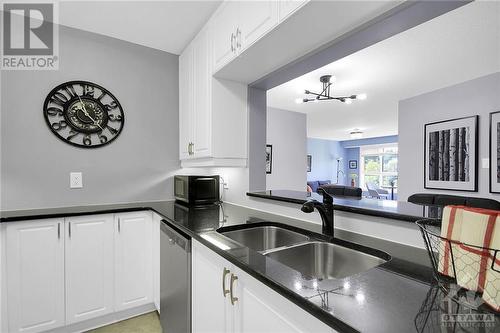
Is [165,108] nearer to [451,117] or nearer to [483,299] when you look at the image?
[483,299]

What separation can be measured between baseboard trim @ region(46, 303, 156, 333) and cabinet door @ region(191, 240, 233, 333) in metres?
1.01

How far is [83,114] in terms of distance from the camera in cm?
209

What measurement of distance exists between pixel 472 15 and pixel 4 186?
12.7ft

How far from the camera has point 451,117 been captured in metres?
3.38

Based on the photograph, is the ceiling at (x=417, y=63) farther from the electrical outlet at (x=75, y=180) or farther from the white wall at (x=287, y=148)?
the electrical outlet at (x=75, y=180)

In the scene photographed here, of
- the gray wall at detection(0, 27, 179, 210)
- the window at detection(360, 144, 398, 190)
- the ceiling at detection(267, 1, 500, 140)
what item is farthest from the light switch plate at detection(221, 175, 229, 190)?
the window at detection(360, 144, 398, 190)

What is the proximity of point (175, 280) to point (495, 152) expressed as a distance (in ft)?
12.2

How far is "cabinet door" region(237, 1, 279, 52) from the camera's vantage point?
47.2 inches

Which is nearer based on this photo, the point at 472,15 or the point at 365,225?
the point at 365,225

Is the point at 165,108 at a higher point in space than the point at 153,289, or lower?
higher

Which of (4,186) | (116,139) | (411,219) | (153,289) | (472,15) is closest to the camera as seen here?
(411,219)

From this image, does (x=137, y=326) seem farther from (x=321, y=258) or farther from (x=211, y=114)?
(x=211, y=114)

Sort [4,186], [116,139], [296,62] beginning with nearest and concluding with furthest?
[296,62], [4,186], [116,139]

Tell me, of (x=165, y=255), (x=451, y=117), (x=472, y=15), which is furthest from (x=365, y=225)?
(x=451, y=117)
